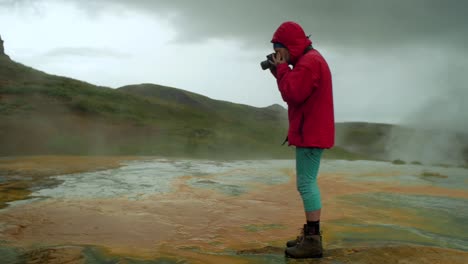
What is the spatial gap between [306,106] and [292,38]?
0.50m

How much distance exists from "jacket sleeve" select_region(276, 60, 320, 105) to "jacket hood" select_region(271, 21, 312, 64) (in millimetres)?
158

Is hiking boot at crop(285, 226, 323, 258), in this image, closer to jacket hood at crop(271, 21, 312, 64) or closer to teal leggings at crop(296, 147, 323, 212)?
teal leggings at crop(296, 147, 323, 212)

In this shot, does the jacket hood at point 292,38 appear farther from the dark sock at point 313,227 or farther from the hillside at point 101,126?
the hillside at point 101,126

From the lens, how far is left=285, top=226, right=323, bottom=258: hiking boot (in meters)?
3.02

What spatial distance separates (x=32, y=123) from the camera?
742 inches

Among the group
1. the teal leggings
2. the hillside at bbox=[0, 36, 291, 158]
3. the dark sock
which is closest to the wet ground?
the dark sock

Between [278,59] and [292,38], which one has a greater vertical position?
[292,38]

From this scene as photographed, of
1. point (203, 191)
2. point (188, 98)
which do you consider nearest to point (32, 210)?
point (203, 191)

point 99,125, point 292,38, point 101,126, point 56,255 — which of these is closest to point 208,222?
point 56,255

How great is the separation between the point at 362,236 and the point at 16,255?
2725 millimetres

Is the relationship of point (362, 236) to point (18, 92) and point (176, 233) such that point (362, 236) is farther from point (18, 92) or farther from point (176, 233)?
point (18, 92)

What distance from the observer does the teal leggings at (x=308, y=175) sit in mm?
3105

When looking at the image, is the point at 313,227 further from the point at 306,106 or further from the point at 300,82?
the point at 300,82

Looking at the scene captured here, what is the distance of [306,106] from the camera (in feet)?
10.0
